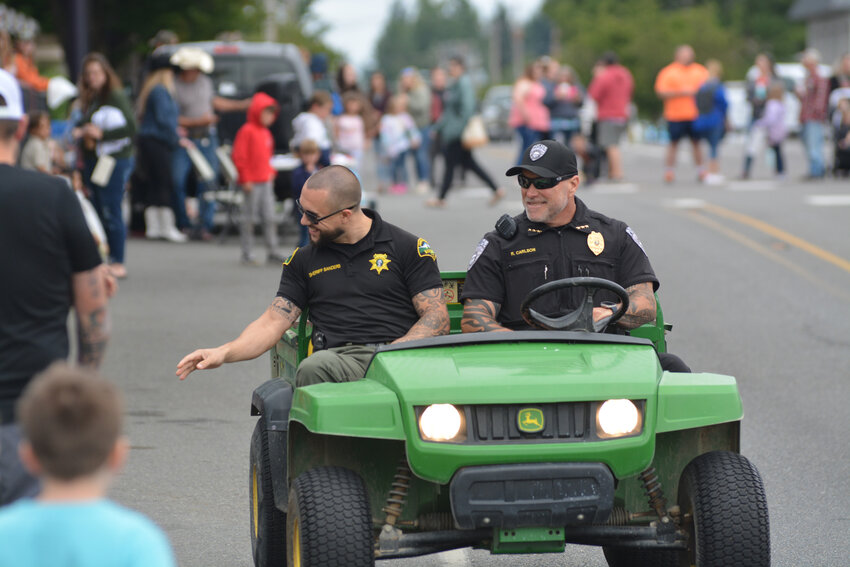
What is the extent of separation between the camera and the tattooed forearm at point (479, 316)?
584 cm

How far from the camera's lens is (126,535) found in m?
2.81

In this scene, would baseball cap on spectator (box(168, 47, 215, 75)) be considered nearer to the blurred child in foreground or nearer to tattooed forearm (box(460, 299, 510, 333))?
tattooed forearm (box(460, 299, 510, 333))

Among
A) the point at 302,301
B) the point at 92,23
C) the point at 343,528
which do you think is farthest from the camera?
the point at 92,23

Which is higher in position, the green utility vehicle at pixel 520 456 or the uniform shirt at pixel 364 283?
the uniform shirt at pixel 364 283

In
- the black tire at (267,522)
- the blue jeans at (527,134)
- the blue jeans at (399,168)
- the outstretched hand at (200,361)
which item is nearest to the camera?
the outstretched hand at (200,361)

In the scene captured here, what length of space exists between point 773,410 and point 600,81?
51.8 feet

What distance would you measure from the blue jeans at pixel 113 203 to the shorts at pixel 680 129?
11921 millimetres

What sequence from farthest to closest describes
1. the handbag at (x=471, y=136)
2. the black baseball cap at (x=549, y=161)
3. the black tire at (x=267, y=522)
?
the handbag at (x=471, y=136), the black baseball cap at (x=549, y=161), the black tire at (x=267, y=522)

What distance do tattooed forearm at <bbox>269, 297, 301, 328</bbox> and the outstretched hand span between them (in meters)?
0.40

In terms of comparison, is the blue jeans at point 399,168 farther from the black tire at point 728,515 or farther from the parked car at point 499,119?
the parked car at point 499,119

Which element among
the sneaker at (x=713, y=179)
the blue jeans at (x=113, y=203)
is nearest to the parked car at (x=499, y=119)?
the sneaker at (x=713, y=179)

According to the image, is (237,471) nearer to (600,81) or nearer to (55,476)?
(55,476)

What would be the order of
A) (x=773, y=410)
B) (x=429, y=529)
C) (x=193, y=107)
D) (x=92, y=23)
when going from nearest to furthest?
1. (x=429, y=529)
2. (x=773, y=410)
3. (x=193, y=107)
4. (x=92, y=23)

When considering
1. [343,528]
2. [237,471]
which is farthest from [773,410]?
[343,528]
